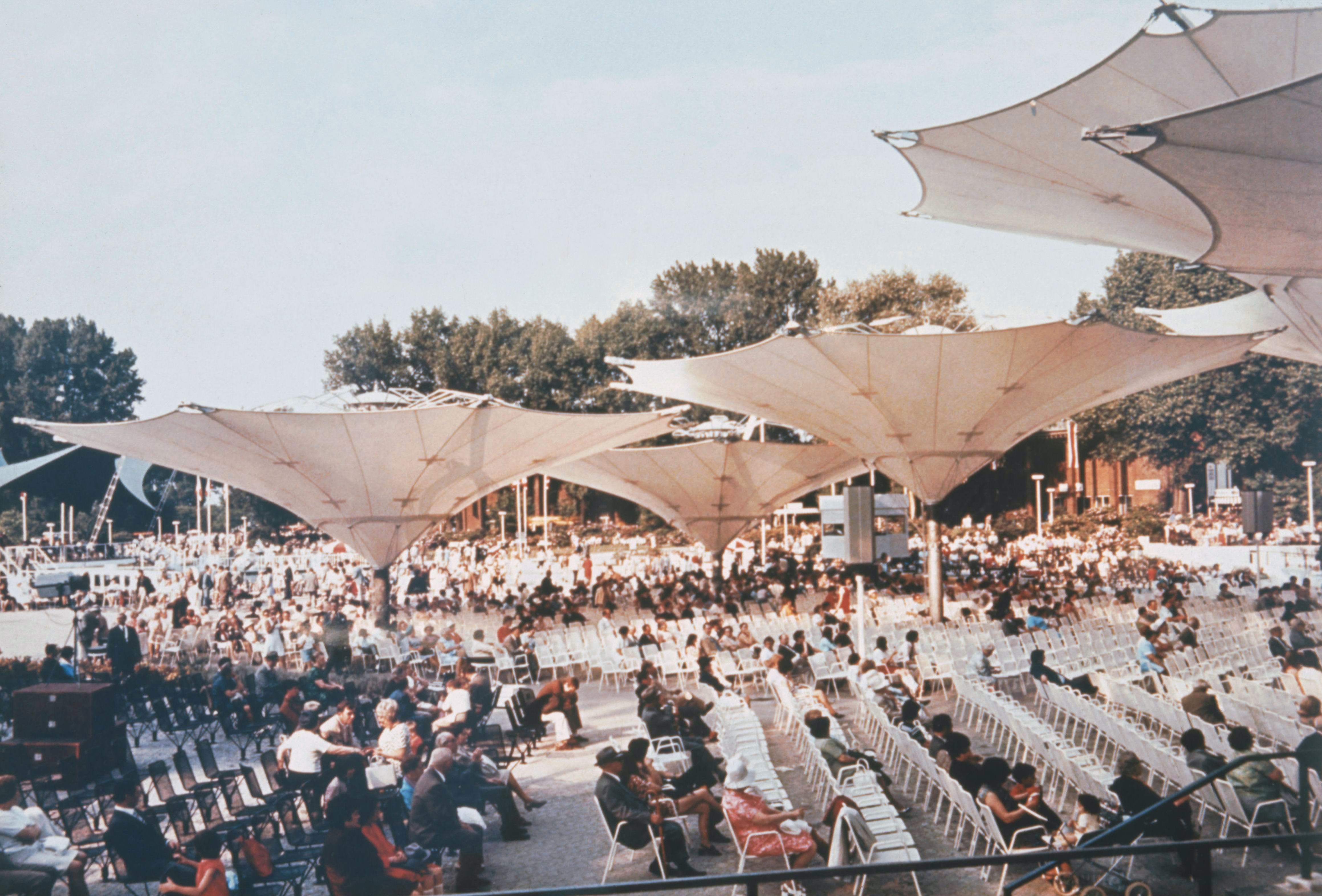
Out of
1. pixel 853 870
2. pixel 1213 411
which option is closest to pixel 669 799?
pixel 853 870

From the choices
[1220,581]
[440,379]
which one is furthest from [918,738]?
[440,379]

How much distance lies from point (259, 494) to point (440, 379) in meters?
36.6

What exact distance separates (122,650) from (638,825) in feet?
35.1

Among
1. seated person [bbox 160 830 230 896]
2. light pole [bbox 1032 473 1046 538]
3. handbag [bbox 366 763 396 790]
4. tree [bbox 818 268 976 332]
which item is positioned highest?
tree [bbox 818 268 976 332]

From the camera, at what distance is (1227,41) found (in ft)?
50.4

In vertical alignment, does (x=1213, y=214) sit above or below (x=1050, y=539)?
above

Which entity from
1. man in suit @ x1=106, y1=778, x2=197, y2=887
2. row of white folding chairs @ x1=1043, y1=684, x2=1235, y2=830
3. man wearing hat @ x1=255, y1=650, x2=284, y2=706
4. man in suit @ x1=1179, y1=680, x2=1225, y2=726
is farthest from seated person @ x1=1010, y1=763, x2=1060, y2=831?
man wearing hat @ x1=255, y1=650, x2=284, y2=706

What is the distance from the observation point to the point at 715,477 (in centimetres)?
2941

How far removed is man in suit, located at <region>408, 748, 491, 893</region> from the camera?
7359 mm

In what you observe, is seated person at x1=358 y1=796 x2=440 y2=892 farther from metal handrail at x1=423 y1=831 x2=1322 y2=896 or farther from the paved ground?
metal handrail at x1=423 y1=831 x2=1322 y2=896

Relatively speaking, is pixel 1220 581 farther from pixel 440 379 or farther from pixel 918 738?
pixel 440 379

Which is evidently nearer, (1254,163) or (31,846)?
(31,846)

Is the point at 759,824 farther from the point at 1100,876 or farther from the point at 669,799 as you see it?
the point at 1100,876

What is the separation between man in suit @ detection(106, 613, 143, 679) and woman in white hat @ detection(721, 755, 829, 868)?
428 inches
